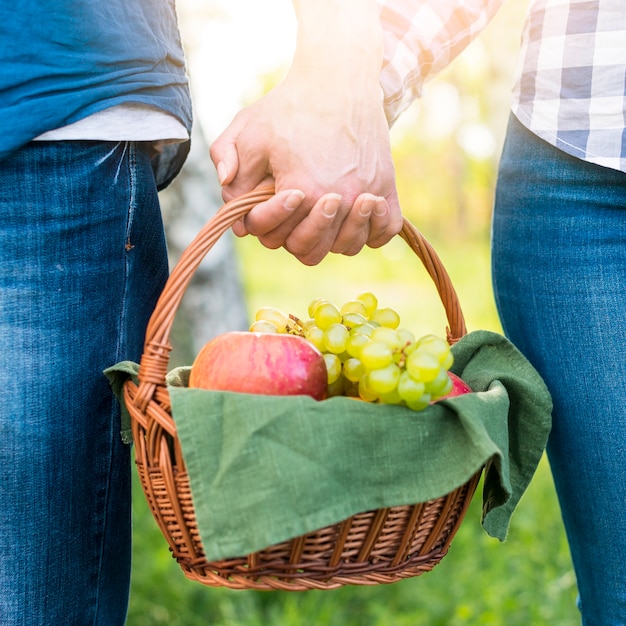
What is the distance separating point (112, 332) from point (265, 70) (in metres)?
20.2

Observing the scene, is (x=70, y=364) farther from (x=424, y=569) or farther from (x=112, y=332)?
(x=424, y=569)

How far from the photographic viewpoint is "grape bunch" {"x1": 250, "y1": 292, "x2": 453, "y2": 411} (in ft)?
3.25

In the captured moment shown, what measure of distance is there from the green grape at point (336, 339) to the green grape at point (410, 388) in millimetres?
173

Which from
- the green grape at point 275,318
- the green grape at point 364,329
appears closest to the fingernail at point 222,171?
the green grape at point 275,318

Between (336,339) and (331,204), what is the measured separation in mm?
205

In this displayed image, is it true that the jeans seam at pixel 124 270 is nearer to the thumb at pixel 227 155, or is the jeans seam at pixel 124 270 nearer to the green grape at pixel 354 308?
the thumb at pixel 227 155

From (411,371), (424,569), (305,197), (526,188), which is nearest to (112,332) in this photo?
(305,197)

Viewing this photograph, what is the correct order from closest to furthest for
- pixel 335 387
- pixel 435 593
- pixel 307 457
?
pixel 307 457 < pixel 335 387 < pixel 435 593

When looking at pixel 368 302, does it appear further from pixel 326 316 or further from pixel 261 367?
pixel 261 367

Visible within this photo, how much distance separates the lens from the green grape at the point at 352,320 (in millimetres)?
1199

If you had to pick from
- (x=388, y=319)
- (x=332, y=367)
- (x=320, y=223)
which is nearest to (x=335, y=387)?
(x=332, y=367)

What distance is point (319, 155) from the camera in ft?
3.69

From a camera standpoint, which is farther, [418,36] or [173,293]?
[418,36]

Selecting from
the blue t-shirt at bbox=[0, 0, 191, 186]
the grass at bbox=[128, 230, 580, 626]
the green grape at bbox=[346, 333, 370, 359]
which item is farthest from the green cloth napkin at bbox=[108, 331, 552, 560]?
the grass at bbox=[128, 230, 580, 626]
